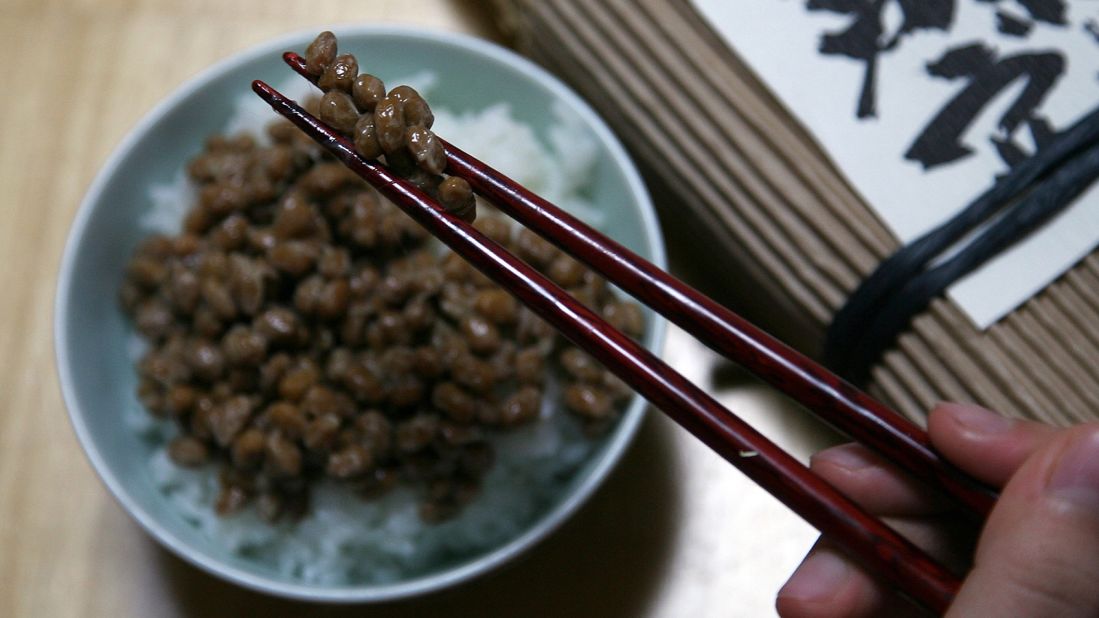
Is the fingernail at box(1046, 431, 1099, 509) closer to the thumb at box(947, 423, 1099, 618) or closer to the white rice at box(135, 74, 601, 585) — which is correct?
the thumb at box(947, 423, 1099, 618)

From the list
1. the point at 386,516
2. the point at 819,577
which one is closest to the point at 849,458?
the point at 819,577

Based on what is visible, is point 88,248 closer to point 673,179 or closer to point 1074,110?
point 673,179

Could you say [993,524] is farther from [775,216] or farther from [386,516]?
[386,516]

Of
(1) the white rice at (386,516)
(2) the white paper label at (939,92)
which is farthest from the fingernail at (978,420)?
(1) the white rice at (386,516)

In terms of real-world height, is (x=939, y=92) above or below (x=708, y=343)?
above

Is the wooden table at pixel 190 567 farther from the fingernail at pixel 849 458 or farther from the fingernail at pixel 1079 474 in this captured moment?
the fingernail at pixel 1079 474

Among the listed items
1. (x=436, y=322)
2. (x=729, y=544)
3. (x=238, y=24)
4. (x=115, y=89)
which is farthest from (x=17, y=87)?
(x=729, y=544)
